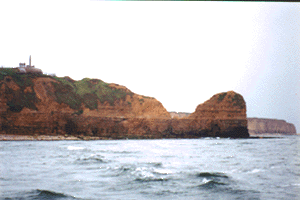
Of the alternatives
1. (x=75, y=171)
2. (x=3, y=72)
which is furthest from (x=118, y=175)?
(x=3, y=72)

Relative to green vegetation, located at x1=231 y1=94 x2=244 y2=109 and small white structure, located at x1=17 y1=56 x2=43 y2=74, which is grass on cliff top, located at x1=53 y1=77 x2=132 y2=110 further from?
green vegetation, located at x1=231 y1=94 x2=244 y2=109

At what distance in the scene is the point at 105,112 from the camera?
46.4 metres

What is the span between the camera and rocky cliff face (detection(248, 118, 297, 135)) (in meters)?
66.8

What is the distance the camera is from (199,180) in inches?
294

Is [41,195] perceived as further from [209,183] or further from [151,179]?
[209,183]

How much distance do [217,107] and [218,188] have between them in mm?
41498

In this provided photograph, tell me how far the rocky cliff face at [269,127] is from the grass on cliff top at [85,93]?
3426 cm

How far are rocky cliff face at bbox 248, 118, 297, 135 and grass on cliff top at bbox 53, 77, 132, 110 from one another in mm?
34260

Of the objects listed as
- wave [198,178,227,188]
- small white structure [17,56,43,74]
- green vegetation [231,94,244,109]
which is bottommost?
wave [198,178,227,188]

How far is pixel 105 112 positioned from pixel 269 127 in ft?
140

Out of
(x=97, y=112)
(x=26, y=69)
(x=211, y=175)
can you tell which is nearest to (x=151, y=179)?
(x=211, y=175)

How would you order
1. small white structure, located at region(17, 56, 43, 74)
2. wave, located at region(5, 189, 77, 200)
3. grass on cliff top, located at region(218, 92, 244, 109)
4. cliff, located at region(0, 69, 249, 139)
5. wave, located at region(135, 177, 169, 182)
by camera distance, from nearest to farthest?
wave, located at region(5, 189, 77, 200) < wave, located at region(135, 177, 169, 182) < small white structure, located at region(17, 56, 43, 74) < cliff, located at region(0, 69, 249, 139) < grass on cliff top, located at region(218, 92, 244, 109)

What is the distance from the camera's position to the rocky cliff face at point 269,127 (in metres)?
66.8

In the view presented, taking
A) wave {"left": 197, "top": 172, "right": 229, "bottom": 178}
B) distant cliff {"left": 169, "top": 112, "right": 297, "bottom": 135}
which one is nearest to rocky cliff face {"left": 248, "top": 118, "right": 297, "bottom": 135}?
distant cliff {"left": 169, "top": 112, "right": 297, "bottom": 135}
